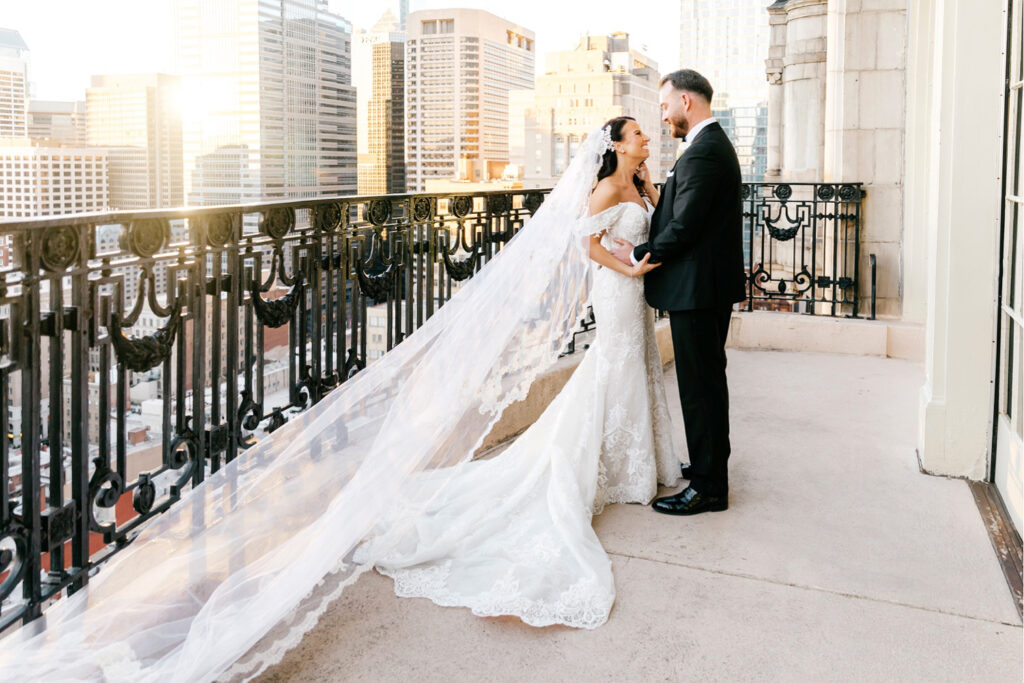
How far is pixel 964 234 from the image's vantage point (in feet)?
13.8

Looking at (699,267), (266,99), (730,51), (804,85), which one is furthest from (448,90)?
(699,267)

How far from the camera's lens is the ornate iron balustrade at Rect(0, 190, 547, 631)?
2.32 meters

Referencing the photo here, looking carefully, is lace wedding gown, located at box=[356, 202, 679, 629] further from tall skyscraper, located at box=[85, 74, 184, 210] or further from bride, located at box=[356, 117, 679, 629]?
tall skyscraper, located at box=[85, 74, 184, 210]

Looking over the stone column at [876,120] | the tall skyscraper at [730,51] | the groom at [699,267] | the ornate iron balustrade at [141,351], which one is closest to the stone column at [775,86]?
the stone column at [876,120]

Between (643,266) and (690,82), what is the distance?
2.78 ft

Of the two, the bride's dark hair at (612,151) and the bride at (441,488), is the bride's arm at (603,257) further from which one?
the bride's dark hair at (612,151)

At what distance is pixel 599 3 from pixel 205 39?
72329 mm

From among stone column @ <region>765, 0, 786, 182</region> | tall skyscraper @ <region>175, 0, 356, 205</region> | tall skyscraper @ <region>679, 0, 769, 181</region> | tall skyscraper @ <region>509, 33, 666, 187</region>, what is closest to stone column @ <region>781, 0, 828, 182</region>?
stone column @ <region>765, 0, 786, 182</region>

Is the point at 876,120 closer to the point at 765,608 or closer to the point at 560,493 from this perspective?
the point at 560,493

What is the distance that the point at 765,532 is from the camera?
3.66 metres

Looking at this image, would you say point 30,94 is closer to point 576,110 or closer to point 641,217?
point 641,217

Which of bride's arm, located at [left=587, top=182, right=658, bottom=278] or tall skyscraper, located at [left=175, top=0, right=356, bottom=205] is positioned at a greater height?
tall skyscraper, located at [left=175, top=0, right=356, bottom=205]

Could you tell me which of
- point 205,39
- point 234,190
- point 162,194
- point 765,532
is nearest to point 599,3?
point 205,39

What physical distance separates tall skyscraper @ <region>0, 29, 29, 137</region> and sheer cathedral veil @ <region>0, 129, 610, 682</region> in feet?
13.2
